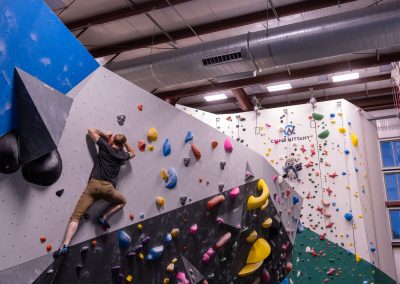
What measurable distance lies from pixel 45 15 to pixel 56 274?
4.41ft

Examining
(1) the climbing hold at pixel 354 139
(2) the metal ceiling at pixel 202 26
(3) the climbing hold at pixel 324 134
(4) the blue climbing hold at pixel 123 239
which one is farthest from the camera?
(3) the climbing hold at pixel 324 134

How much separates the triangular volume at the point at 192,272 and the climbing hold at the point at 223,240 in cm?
35

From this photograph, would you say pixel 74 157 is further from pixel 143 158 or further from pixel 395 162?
pixel 395 162

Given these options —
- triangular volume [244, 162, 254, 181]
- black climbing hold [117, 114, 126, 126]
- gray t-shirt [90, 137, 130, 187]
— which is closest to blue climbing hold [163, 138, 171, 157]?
black climbing hold [117, 114, 126, 126]

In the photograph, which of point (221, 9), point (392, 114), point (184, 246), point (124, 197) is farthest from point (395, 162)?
point (124, 197)

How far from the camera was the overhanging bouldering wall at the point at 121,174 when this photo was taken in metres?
1.82

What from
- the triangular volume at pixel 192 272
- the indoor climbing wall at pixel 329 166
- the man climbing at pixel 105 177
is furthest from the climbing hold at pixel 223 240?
the indoor climbing wall at pixel 329 166

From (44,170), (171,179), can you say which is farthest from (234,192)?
(44,170)

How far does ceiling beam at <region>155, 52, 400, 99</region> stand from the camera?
7.75 meters

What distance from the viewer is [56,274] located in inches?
77.5

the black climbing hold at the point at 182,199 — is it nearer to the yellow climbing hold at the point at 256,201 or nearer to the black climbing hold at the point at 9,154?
the yellow climbing hold at the point at 256,201

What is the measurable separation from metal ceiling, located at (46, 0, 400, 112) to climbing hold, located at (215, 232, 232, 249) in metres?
3.28

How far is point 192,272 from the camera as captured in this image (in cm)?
323

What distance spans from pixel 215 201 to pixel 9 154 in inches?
83.1
